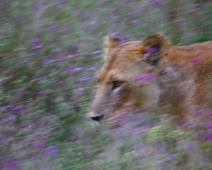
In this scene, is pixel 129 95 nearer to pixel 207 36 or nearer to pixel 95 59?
pixel 95 59

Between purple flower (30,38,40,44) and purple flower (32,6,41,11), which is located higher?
purple flower (32,6,41,11)

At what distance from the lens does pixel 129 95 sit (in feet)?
15.4

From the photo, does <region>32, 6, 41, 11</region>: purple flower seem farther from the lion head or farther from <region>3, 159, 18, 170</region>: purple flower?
<region>3, 159, 18, 170</region>: purple flower

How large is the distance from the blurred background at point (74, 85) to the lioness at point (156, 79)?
27 cm

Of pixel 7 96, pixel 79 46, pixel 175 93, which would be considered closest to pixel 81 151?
pixel 175 93

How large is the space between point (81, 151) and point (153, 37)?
3.67ft

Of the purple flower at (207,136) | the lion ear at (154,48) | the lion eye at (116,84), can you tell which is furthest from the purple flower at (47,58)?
the purple flower at (207,136)

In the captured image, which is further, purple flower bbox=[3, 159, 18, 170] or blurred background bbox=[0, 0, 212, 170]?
purple flower bbox=[3, 159, 18, 170]

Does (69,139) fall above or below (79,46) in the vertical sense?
below

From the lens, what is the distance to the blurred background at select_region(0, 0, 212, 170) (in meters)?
3.93

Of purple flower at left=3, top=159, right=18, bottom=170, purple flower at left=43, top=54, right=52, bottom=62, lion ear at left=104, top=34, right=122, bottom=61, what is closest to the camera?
purple flower at left=3, top=159, right=18, bottom=170

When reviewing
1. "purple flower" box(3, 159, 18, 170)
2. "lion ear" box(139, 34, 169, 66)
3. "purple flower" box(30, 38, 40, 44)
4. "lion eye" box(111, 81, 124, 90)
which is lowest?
"purple flower" box(3, 159, 18, 170)

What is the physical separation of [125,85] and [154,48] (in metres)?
0.40

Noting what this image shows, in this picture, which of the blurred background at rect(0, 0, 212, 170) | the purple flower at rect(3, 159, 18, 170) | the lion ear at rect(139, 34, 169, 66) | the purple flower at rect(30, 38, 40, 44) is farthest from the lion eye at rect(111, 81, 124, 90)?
the purple flower at rect(30, 38, 40, 44)
